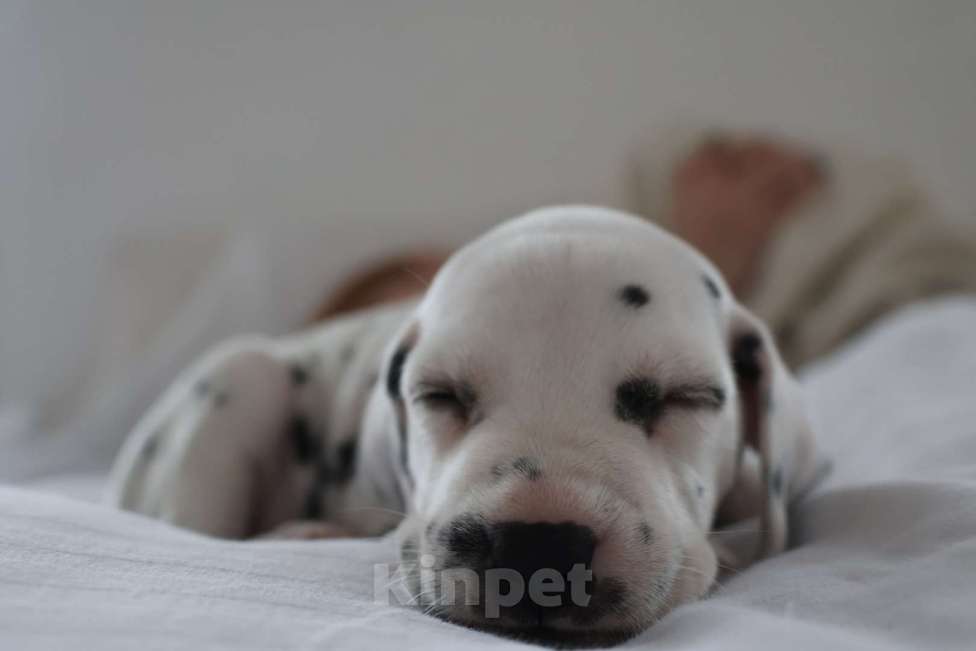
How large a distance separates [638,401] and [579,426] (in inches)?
4.9

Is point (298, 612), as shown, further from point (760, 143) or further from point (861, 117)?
point (861, 117)

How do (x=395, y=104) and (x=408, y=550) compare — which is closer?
(x=408, y=550)

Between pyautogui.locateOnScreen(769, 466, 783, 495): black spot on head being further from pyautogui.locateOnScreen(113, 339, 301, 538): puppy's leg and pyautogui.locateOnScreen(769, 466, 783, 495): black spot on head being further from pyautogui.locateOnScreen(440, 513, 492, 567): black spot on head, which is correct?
pyautogui.locateOnScreen(113, 339, 301, 538): puppy's leg

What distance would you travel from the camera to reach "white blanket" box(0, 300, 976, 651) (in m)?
0.81

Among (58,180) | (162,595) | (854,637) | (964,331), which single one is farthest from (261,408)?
(58,180)

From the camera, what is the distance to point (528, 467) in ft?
3.62

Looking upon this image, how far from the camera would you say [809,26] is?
490 cm

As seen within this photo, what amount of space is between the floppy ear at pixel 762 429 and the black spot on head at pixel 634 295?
265 millimetres

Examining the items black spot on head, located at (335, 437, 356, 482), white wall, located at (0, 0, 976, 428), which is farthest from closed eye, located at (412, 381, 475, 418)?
white wall, located at (0, 0, 976, 428)

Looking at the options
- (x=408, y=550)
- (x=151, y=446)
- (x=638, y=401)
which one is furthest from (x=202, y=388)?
(x=638, y=401)

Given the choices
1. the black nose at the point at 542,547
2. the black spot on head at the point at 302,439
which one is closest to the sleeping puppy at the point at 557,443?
the black nose at the point at 542,547

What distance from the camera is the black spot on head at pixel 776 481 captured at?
4.66ft

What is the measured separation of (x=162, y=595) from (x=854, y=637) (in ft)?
2.03

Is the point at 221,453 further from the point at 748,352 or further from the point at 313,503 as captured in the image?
the point at 748,352
